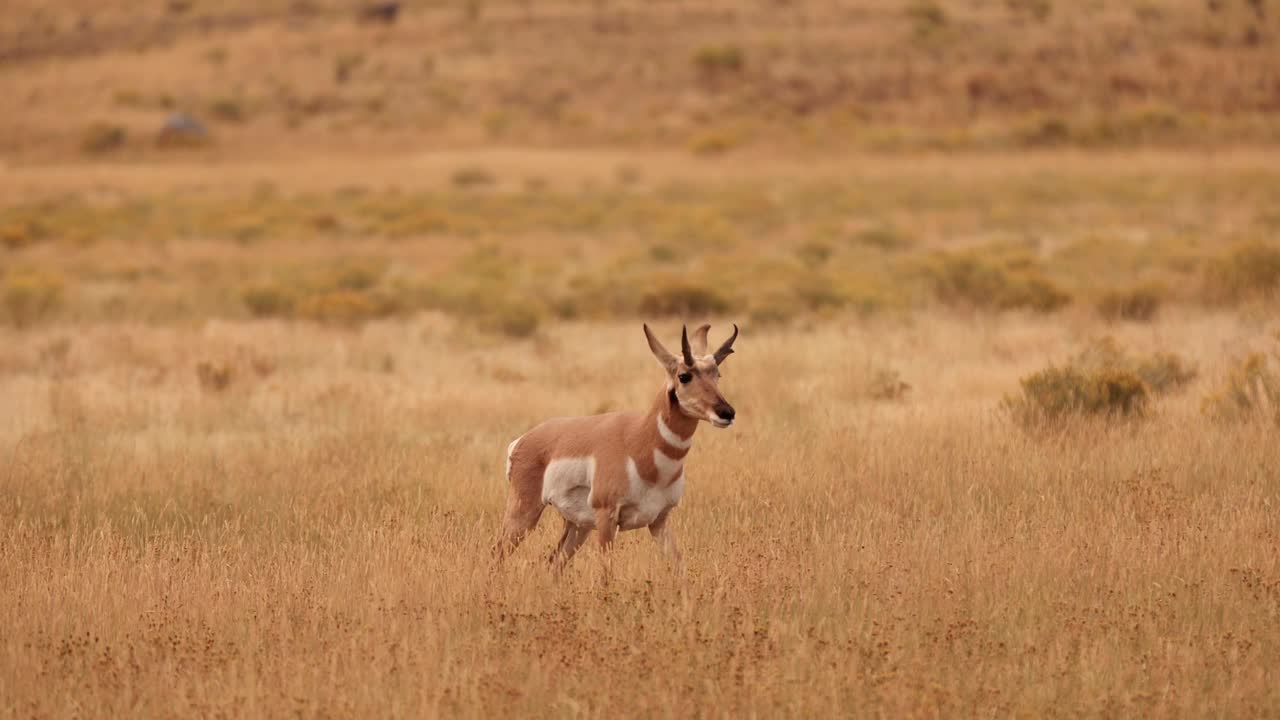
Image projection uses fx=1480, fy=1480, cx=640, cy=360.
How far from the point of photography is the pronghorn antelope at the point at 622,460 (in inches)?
273

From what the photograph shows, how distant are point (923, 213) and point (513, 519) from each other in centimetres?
2983

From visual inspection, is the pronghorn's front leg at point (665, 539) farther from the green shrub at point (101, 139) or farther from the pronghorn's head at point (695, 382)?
the green shrub at point (101, 139)

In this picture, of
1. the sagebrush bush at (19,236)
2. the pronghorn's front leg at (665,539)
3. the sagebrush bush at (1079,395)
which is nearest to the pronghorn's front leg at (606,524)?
the pronghorn's front leg at (665,539)

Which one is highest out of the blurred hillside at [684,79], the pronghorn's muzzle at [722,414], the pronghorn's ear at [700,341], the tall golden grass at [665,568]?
the blurred hillside at [684,79]

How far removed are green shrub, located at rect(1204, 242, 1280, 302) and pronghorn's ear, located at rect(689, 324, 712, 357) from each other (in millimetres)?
14733

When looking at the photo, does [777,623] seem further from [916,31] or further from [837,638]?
[916,31]

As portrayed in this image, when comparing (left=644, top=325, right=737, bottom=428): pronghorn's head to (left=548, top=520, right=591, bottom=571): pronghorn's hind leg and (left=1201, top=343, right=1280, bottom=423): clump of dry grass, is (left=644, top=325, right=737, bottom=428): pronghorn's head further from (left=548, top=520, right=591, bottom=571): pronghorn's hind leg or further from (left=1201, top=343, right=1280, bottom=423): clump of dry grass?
(left=1201, top=343, right=1280, bottom=423): clump of dry grass

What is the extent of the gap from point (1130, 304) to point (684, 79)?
52564mm

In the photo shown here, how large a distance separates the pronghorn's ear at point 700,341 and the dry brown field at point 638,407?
1119mm

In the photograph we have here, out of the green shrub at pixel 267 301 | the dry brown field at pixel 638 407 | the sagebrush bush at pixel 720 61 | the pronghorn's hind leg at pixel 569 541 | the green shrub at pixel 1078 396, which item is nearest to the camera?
the dry brown field at pixel 638 407

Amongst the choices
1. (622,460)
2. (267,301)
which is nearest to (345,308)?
(267,301)

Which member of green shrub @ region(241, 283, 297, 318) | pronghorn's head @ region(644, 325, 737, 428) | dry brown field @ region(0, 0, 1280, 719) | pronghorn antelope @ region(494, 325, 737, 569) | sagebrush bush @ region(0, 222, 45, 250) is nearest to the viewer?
dry brown field @ region(0, 0, 1280, 719)

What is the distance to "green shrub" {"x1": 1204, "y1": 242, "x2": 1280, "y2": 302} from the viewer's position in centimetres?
2044

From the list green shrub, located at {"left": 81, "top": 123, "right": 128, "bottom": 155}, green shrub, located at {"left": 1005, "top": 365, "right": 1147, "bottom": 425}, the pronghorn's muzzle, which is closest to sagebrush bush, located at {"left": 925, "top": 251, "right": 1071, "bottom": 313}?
green shrub, located at {"left": 1005, "top": 365, "right": 1147, "bottom": 425}
